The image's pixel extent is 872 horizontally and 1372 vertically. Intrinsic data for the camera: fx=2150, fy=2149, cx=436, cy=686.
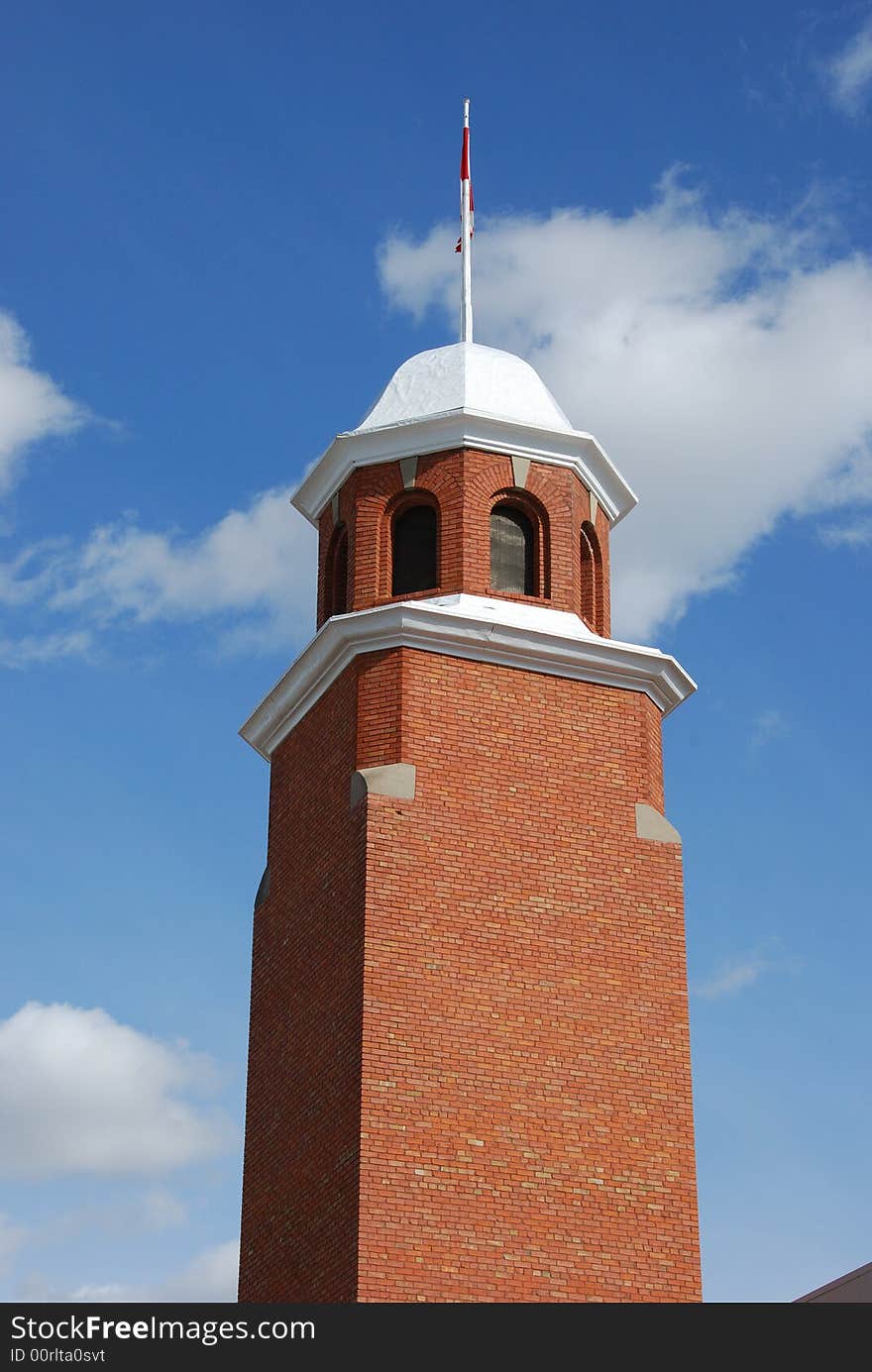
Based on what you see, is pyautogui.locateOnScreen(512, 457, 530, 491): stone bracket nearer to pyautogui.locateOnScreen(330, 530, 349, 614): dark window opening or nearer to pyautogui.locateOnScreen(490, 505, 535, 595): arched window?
pyautogui.locateOnScreen(490, 505, 535, 595): arched window

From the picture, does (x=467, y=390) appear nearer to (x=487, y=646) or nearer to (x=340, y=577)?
(x=340, y=577)

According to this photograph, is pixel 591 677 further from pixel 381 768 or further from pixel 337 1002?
pixel 337 1002

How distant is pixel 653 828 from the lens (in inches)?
957

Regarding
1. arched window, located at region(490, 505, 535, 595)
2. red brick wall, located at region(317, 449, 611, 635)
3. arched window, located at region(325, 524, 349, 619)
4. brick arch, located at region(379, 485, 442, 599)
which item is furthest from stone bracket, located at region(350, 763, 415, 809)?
arched window, located at region(325, 524, 349, 619)

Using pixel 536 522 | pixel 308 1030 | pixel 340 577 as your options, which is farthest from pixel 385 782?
pixel 536 522

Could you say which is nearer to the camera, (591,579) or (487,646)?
(487,646)

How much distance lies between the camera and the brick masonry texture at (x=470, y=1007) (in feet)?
70.1

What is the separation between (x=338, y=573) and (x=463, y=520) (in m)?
2.13

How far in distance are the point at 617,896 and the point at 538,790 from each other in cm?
146

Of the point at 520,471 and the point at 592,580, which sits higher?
the point at 520,471

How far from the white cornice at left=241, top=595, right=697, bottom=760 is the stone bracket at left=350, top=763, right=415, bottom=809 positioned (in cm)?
159

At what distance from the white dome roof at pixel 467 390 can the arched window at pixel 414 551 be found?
1.16 m

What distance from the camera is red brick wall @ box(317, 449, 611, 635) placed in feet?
83.5

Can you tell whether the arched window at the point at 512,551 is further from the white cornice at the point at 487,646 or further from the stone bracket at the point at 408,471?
the stone bracket at the point at 408,471
